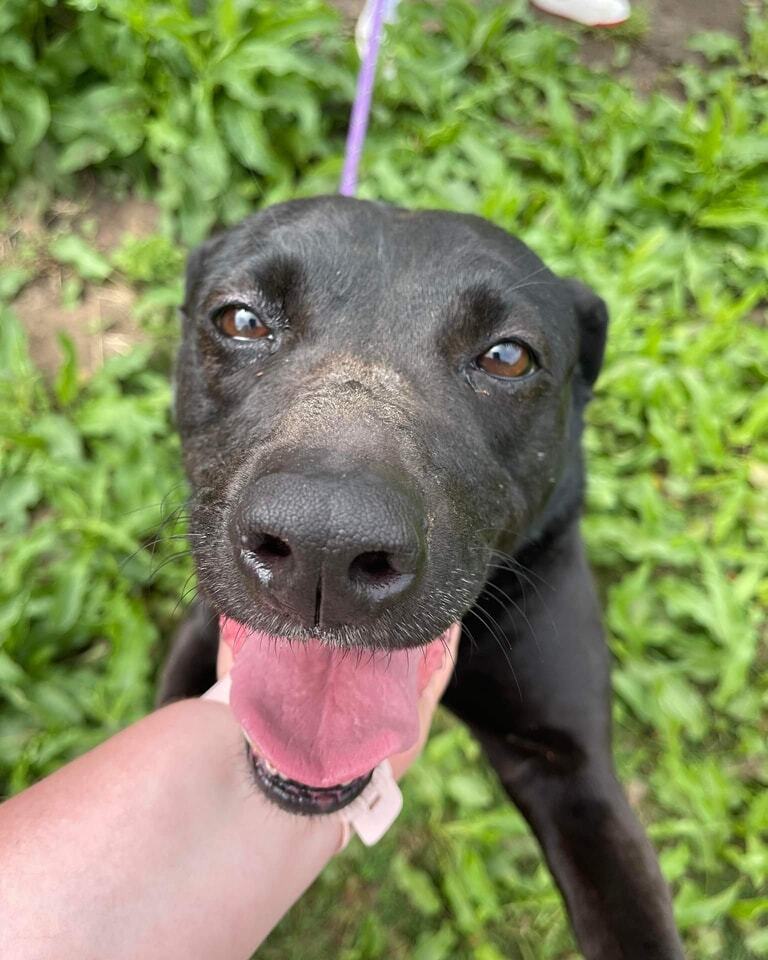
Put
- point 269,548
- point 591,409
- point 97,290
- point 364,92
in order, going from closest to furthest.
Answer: point 269,548, point 364,92, point 591,409, point 97,290

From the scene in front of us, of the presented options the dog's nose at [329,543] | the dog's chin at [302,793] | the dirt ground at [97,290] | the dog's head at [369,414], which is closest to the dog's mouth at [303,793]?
the dog's chin at [302,793]

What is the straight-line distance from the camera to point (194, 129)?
4.54 m

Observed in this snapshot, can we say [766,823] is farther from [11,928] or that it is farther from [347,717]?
[11,928]

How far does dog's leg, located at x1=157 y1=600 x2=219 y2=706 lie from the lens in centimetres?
321

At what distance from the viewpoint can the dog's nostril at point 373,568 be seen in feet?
5.32

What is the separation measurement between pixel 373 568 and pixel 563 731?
1.52 m

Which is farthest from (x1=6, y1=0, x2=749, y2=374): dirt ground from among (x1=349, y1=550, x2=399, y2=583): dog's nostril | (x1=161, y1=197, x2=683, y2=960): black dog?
A: (x1=349, y1=550, x2=399, y2=583): dog's nostril

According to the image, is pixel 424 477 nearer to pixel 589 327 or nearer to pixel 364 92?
pixel 589 327

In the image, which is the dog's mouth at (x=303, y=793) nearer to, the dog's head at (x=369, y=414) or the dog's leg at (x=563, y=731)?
the dog's head at (x=369, y=414)

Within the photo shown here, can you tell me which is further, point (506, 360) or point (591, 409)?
point (591, 409)

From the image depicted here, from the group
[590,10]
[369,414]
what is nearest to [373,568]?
[369,414]

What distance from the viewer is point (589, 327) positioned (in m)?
3.16

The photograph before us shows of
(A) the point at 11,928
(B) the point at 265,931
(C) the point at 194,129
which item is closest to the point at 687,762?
(B) the point at 265,931

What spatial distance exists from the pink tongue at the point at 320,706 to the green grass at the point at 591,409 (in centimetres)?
102
